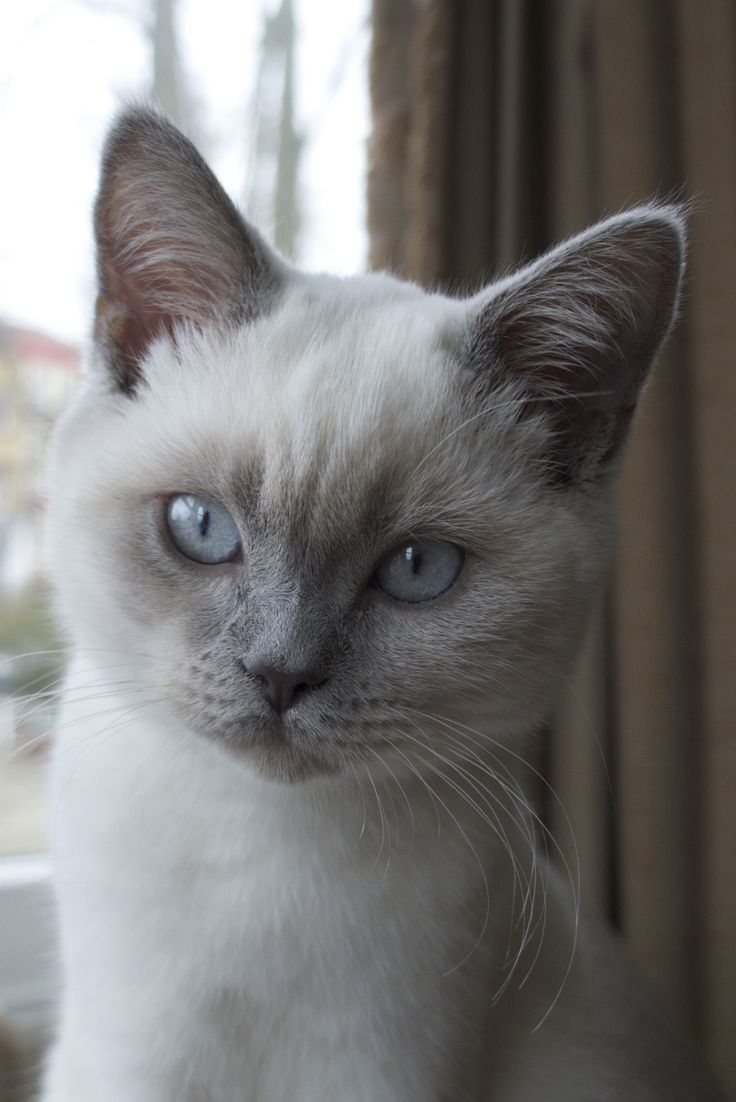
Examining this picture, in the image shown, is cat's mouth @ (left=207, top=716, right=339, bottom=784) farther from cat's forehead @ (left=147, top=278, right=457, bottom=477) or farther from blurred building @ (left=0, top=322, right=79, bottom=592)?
blurred building @ (left=0, top=322, right=79, bottom=592)

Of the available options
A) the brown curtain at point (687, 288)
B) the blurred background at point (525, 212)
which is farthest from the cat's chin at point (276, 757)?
the brown curtain at point (687, 288)

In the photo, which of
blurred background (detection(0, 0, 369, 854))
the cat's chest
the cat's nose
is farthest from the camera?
blurred background (detection(0, 0, 369, 854))

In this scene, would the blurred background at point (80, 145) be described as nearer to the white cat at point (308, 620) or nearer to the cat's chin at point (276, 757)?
the white cat at point (308, 620)

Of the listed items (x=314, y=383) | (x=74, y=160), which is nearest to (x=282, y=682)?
(x=314, y=383)

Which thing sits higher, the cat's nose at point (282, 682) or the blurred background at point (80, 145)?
the blurred background at point (80, 145)

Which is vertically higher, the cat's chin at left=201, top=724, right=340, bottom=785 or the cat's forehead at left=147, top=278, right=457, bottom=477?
the cat's forehead at left=147, top=278, right=457, bottom=477

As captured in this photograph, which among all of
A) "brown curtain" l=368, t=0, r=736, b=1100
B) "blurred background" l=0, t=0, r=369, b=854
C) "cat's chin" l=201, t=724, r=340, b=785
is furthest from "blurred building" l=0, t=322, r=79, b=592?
"cat's chin" l=201, t=724, r=340, b=785

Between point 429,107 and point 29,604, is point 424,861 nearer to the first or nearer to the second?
point 29,604
